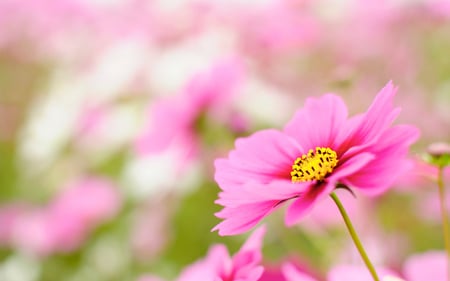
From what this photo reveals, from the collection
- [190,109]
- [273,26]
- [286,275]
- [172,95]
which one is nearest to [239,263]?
[286,275]

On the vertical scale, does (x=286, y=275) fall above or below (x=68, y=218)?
below

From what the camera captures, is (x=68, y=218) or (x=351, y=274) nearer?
(x=351, y=274)

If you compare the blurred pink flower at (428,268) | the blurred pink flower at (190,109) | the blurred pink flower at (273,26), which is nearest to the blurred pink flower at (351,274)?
the blurred pink flower at (428,268)

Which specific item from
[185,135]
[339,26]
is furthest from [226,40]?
[185,135]

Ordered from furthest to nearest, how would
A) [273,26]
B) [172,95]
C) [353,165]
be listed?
[273,26], [172,95], [353,165]

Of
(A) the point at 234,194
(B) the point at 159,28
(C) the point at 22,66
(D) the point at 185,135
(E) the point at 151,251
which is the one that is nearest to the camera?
(A) the point at 234,194

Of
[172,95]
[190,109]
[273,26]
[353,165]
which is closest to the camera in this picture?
[353,165]

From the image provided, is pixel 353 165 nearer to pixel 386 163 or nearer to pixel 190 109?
pixel 386 163

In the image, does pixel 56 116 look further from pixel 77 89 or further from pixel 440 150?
pixel 440 150
